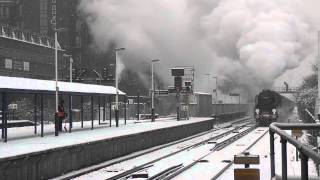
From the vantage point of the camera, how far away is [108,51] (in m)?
64.0

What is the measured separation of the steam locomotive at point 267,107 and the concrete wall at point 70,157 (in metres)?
21.3

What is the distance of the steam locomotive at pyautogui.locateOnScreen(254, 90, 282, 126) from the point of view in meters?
48.0

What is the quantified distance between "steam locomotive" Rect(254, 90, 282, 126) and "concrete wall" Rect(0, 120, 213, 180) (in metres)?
21.3

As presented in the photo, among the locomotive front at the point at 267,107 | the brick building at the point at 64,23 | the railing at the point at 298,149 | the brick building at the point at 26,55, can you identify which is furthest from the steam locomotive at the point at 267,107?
the railing at the point at 298,149

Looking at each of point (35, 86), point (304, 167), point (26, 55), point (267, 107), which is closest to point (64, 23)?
point (26, 55)

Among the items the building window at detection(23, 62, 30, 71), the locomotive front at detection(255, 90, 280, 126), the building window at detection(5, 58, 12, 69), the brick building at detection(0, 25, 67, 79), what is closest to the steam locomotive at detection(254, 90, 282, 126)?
the locomotive front at detection(255, 90, 280, 126)

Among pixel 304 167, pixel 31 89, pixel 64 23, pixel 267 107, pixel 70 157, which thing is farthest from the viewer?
pixel 64 23

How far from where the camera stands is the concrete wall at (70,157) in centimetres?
1239

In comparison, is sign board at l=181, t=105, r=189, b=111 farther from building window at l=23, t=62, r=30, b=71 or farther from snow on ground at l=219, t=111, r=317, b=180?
building window at l=23, t=62, r=30, b=71

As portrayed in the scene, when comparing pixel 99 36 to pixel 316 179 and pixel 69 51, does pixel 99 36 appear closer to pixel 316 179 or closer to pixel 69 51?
pixel 69 51

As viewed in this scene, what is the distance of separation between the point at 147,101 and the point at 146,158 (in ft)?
148

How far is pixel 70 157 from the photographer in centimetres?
1623

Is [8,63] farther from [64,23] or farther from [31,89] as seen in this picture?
[31,89]

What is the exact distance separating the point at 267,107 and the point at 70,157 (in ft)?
112
